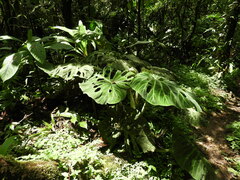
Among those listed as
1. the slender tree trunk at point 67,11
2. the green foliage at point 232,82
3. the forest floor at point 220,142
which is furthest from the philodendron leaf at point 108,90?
the green foliage at point 232,82

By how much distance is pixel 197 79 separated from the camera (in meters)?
5.00

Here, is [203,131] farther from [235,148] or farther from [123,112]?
[123,112]

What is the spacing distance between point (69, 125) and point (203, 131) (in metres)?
2.28

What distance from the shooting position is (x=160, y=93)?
6.24 feet

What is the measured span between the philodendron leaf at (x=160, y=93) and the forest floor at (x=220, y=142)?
4.06ft

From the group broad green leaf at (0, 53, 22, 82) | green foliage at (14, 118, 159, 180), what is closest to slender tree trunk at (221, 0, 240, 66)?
green foliage at (14, 118, 159, 180)

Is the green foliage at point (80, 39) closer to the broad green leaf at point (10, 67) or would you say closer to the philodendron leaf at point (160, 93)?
the broad green leaf at point (10, 67)

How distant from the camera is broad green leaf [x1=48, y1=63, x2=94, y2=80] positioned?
245cm

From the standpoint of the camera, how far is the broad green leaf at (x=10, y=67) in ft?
6.86

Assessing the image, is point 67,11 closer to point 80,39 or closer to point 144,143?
point 80,39

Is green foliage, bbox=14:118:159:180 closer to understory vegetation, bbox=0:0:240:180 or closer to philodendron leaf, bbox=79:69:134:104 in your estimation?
understory vegetation, bbox=0:0:240:180

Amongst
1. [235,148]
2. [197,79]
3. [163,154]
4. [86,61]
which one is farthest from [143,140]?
[197,79]

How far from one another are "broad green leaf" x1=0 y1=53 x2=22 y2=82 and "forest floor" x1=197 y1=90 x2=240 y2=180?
9.14ft

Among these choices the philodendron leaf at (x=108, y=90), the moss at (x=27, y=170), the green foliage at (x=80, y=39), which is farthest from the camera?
the green foliage at (x=80, y=39)
